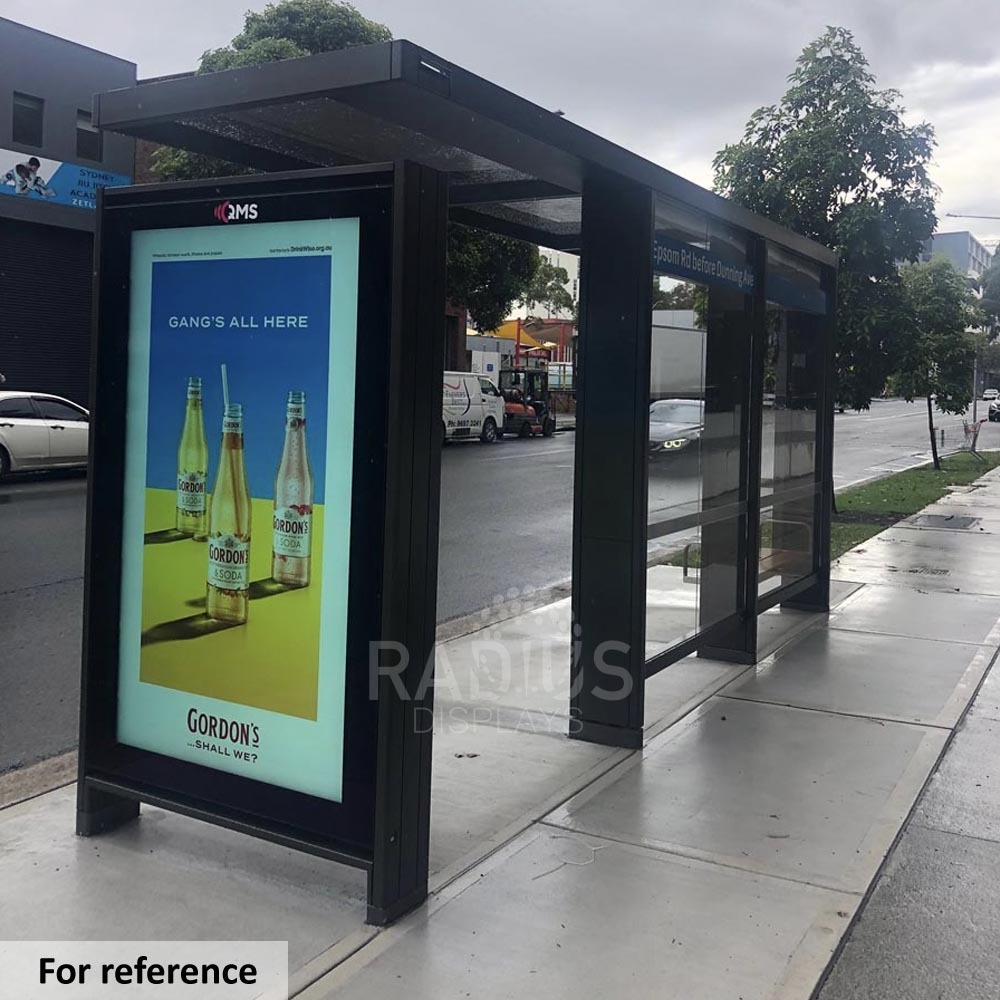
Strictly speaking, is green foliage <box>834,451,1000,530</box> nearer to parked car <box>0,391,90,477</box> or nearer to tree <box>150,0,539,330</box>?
tree <box>150,0,539,330</box>

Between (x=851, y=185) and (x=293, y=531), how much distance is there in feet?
37.7

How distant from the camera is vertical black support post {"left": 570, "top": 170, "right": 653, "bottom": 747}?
5566mm

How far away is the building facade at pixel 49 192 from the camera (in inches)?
969

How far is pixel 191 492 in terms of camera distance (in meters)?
4.03

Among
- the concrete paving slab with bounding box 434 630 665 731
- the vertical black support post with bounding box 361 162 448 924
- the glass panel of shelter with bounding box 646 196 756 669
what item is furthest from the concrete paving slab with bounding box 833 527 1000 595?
the vertical black support post with bounding box 361 162 448 924

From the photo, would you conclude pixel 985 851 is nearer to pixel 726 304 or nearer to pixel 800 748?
pixel 800 748

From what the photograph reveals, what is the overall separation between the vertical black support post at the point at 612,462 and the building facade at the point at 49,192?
2218cm

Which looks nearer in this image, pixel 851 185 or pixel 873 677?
pixel 873 677

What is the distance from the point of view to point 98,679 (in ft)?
14.0

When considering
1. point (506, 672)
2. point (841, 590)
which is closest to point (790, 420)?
point (841, 590)

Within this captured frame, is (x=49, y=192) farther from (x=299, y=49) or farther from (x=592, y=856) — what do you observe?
(x=592, y=856)

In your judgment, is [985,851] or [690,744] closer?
[985,851]

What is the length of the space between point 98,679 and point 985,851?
345 cm

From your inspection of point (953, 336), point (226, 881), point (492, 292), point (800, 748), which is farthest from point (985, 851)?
point (492, 292)
